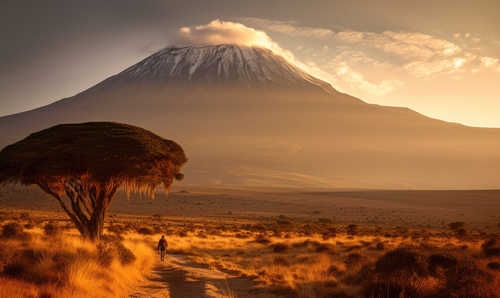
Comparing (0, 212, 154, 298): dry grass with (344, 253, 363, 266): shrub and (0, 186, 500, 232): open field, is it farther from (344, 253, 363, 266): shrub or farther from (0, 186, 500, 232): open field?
(0, 186, 500, 232): open field

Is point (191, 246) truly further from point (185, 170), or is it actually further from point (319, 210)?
point (185, 170)

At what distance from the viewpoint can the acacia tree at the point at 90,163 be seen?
15055 millimetres

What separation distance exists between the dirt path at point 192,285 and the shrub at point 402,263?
3.72m

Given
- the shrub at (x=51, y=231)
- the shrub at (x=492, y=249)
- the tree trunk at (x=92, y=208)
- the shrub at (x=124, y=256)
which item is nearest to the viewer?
the shrub at (x=124, y=256)

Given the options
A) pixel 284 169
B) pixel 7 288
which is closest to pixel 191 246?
pixel 7 288

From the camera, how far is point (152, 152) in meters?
16.1

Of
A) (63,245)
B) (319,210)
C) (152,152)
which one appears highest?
(152,152)

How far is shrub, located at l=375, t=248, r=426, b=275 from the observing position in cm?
1098

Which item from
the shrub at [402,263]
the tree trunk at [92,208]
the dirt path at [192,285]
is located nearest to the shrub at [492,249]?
the shrub at [402,263]

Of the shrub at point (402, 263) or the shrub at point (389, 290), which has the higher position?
the shrub at point (402, 263)

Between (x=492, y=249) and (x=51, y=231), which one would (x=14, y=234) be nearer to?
(x=51, y=231)

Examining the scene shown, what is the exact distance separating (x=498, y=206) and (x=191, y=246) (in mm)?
69337

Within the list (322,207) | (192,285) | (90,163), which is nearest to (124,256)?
(192,285)

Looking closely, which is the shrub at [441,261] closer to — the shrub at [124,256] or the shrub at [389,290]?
the shrub at [389,290]
